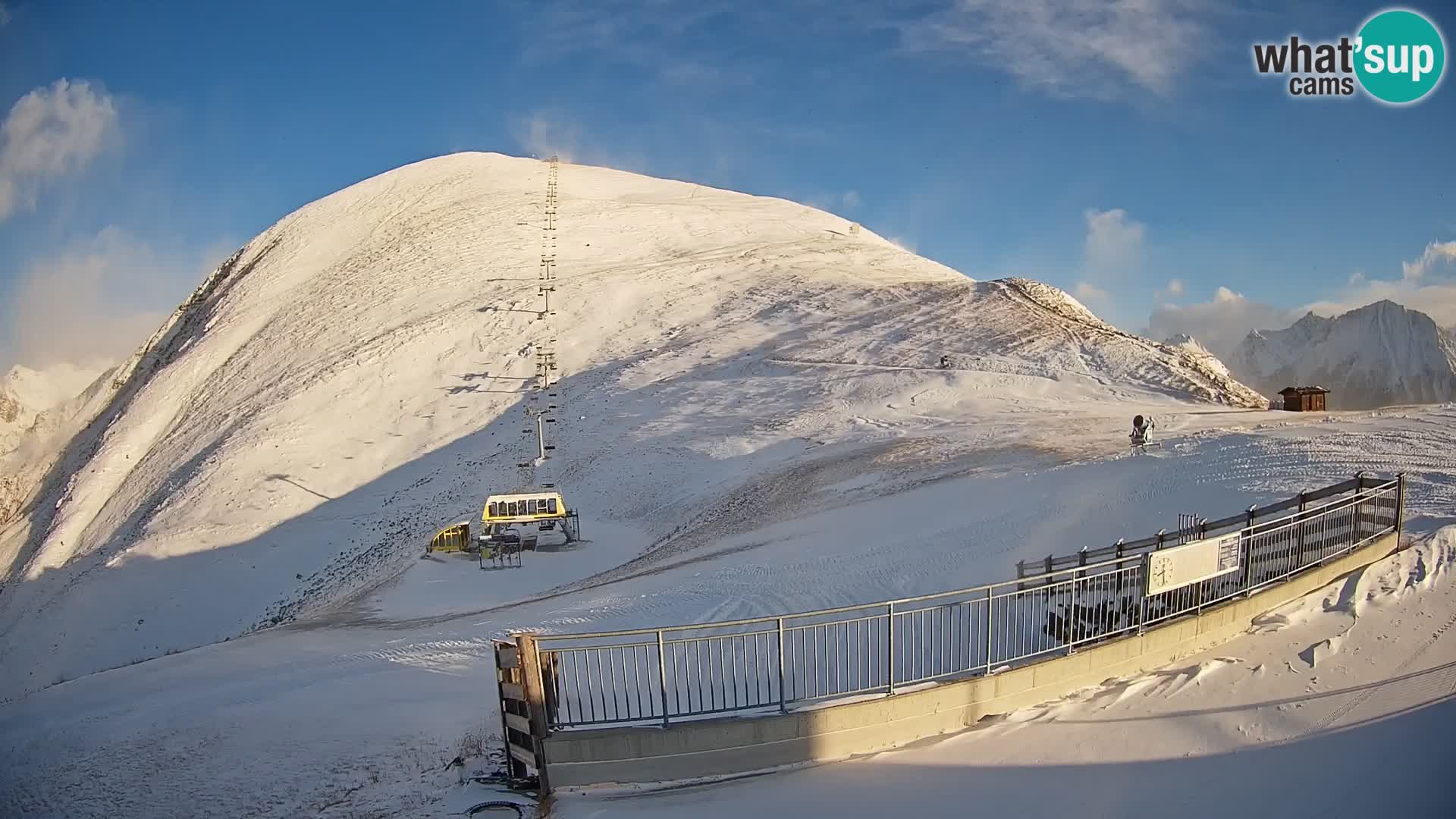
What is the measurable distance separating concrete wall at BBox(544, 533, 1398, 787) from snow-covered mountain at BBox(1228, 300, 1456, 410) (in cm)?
7395

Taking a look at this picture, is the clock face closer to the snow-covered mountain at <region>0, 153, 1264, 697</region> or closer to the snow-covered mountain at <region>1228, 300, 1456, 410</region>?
the snow-covered mountain at <region>0, 153, 1264, 697</region>

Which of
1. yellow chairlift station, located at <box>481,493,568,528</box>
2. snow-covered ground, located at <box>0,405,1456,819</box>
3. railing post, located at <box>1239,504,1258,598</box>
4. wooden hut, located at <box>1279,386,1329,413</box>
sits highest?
wooden hut, located at <box>1279,386,1329,413</box>

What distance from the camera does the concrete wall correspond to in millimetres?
8195

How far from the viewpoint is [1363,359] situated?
248 feet

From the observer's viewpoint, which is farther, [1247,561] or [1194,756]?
[1247,561]

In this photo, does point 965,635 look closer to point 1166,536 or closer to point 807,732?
Answer: point 1166,536

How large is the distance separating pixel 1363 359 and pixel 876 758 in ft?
281

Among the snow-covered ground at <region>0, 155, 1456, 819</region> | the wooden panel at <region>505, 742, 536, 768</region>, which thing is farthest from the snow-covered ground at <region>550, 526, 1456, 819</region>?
the snow-covered ground at <region>0, 155, 1456, 819</region>

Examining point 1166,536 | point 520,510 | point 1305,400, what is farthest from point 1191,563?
point 1305,400

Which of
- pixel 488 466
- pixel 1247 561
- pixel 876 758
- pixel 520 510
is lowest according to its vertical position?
pixel 876 758

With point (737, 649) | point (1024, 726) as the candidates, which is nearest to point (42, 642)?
point (737, 649)

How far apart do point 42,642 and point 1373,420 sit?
39718mm

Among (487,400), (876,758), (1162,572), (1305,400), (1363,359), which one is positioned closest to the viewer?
(876,758)

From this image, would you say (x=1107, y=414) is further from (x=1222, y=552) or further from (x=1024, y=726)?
(x=1024, y=726)
